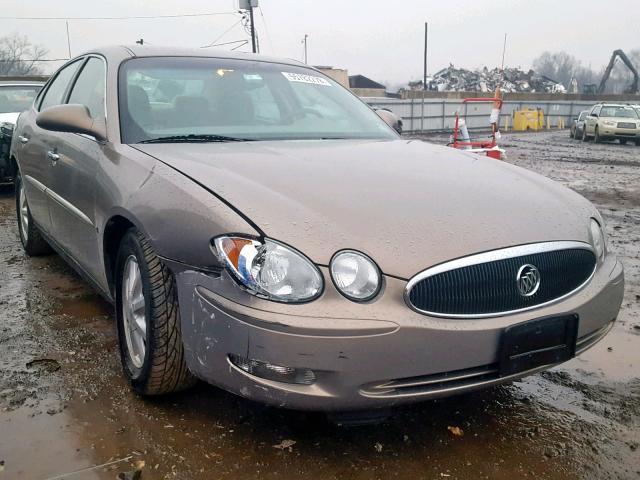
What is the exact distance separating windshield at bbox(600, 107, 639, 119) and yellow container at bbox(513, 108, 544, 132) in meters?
9.25

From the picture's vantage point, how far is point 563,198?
2.65 m

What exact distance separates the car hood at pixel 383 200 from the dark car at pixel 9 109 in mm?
5663

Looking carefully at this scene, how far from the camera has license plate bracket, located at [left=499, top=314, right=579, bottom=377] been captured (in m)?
2.05

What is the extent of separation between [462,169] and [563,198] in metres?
0.45

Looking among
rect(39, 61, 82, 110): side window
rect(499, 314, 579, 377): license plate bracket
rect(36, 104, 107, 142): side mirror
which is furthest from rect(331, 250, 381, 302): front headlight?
rect(39, 61, 82, 110): side window

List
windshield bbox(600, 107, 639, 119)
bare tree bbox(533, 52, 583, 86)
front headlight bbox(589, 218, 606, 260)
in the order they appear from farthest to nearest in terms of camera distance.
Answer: bare tree bbox(533, 52, 583, 86) < windshield bbox(600, 107, 639, 119) < front headlight bbox(589, 218, 606, 260)

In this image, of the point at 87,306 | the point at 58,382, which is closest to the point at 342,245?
the point at 58,382

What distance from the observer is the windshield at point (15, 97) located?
8297 millimetres

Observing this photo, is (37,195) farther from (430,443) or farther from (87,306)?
(430,443)

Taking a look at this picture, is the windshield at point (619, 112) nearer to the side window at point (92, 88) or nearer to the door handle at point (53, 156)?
the side window at point (92, 88)

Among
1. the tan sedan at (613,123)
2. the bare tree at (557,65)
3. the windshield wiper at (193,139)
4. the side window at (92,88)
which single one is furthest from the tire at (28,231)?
the bare tree at (557,65)

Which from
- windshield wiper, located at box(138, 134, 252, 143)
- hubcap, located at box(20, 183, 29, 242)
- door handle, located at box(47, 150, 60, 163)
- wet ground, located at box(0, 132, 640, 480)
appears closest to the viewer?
wet ground, located at box(0, 132, 640, 480)

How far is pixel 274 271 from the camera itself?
6.40 ft

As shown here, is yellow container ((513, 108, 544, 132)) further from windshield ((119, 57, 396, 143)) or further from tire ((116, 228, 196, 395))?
tire ((116, 228, 196, 395))
